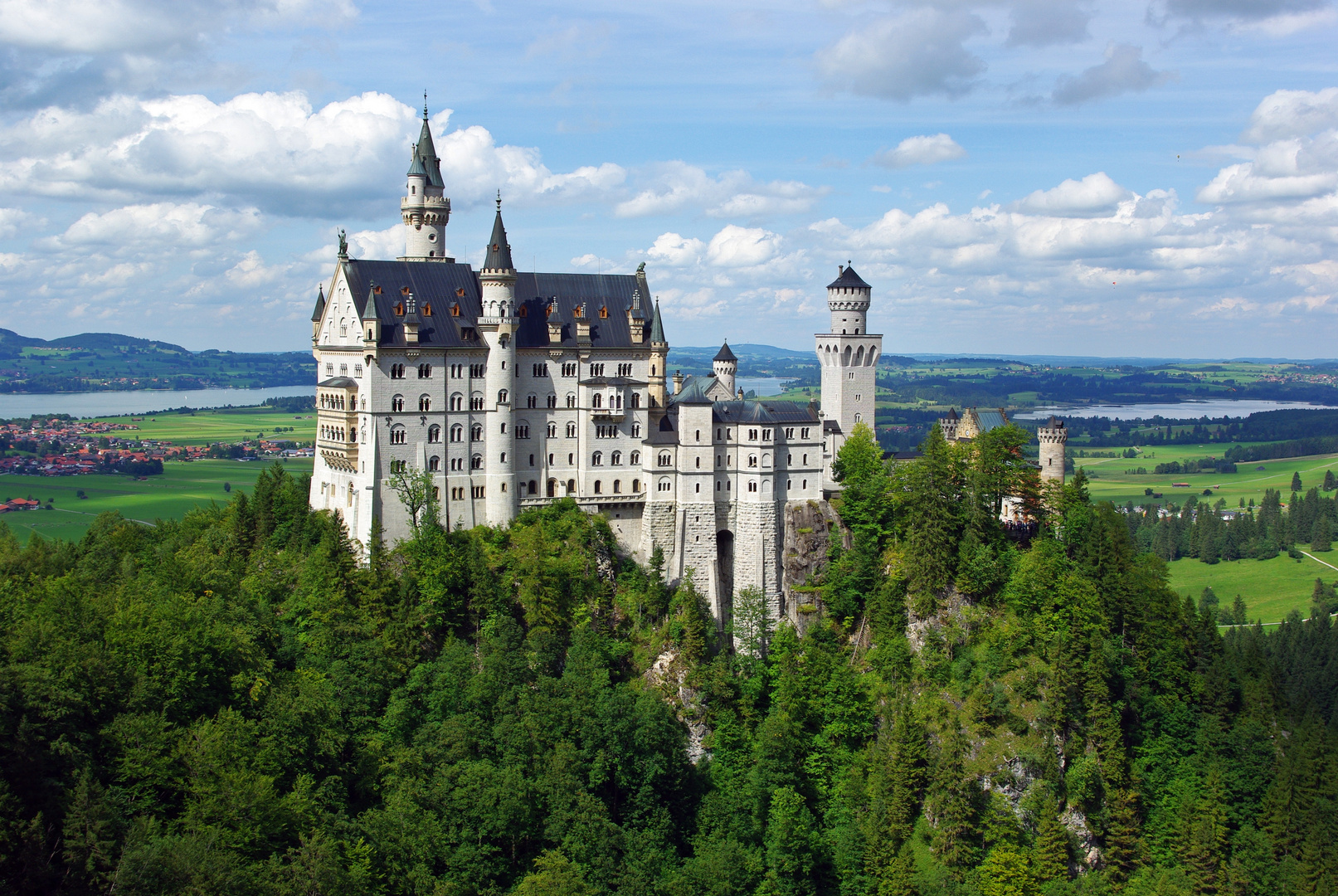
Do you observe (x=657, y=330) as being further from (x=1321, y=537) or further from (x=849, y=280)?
(x=1321, y=537)

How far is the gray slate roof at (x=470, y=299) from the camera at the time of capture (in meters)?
76.0

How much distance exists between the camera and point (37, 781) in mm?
46969

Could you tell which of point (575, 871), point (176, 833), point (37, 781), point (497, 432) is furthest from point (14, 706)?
point (497, 432)

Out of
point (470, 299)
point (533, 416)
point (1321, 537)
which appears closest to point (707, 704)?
point (533, 416)

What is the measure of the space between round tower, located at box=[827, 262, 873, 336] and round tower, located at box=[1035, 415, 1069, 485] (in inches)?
630

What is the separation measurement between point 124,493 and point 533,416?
9332 centimetres

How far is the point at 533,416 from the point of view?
265 feet

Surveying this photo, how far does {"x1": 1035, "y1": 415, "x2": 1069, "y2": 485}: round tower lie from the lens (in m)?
86.2

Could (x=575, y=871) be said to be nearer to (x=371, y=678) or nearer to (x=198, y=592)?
(x=371, y=678)

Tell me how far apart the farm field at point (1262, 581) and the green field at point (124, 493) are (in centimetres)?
11175

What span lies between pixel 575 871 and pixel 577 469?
29089 mm

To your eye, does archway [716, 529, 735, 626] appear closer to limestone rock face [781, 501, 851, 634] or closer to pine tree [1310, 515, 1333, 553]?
limestone rock face [781, 501, 851, 634]

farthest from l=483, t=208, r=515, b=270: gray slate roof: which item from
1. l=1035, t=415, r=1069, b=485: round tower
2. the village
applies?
the village

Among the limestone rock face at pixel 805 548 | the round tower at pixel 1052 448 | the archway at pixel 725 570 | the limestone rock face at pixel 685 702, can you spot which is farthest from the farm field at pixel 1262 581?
the limestone rock face at pixel 685 702
